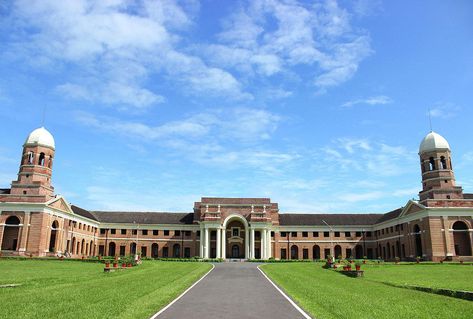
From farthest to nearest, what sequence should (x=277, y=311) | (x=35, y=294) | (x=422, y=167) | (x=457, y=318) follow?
(x=422, y=167) < (x=35, y=294) < (x=277, y=311) < (x=457, y=318)

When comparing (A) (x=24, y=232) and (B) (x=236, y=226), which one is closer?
(A) (x=24, y=232)

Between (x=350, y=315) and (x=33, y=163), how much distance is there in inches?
2378

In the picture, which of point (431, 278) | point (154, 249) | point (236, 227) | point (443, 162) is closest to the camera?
point (431, 278)

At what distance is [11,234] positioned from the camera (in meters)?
61.0

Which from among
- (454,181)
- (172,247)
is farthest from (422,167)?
(172,247)

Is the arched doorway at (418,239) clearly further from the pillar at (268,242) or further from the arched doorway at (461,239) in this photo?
the pillar at (268,242)

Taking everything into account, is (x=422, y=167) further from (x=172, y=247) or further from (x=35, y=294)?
(x=35, y=294)

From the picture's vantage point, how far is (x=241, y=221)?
80562 mm

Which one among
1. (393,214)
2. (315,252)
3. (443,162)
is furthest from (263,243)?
(443,162)

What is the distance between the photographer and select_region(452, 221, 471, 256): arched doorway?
58181 millimetres

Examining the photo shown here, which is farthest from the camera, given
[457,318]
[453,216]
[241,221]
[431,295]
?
[241,221]

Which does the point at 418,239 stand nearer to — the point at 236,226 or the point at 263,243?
the point at 263,243

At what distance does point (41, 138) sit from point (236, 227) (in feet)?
129

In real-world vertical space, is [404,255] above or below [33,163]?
below
